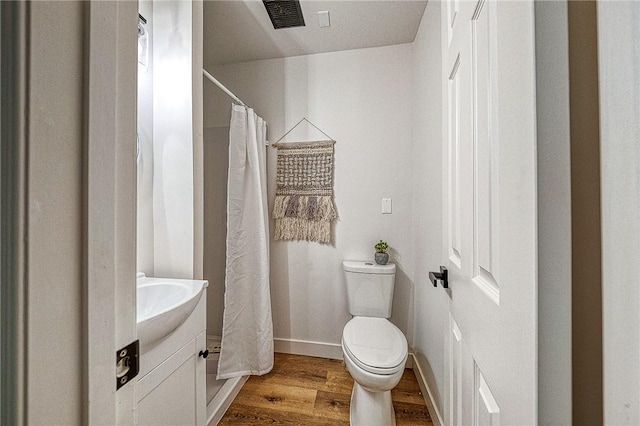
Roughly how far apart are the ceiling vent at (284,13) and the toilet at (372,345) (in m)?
1.60

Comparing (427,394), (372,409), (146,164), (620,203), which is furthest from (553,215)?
(427,394)

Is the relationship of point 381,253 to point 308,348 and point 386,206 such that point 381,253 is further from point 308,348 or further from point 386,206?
point 308,348

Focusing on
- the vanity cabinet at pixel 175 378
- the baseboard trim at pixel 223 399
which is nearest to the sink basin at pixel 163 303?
the vanity cabinet at pixel 175 378

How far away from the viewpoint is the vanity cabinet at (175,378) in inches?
32.6

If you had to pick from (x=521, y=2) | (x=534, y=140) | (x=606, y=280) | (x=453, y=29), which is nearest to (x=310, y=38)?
(x=453, y=29)

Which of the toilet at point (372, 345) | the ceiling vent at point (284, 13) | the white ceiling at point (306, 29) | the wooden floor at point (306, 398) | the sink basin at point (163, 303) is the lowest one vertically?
the wooden floor at point (306, 398)

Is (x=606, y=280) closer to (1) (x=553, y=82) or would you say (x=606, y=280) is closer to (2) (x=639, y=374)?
(2) (x=639, y=374)

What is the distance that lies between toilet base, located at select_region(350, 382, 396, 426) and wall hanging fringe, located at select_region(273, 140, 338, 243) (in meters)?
0.98

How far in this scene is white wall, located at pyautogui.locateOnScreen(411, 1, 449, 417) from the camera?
1.36 meters

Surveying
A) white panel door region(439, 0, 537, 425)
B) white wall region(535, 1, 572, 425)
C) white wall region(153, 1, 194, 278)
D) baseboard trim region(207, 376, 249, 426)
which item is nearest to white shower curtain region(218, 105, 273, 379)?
baseboard trim region(207, 376, 249, 426)

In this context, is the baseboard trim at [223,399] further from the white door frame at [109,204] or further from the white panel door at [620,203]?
the white panel door at [620,203]

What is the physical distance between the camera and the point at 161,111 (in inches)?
48.3

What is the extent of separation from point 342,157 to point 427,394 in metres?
1.59

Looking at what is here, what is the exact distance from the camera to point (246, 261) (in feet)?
5.61
